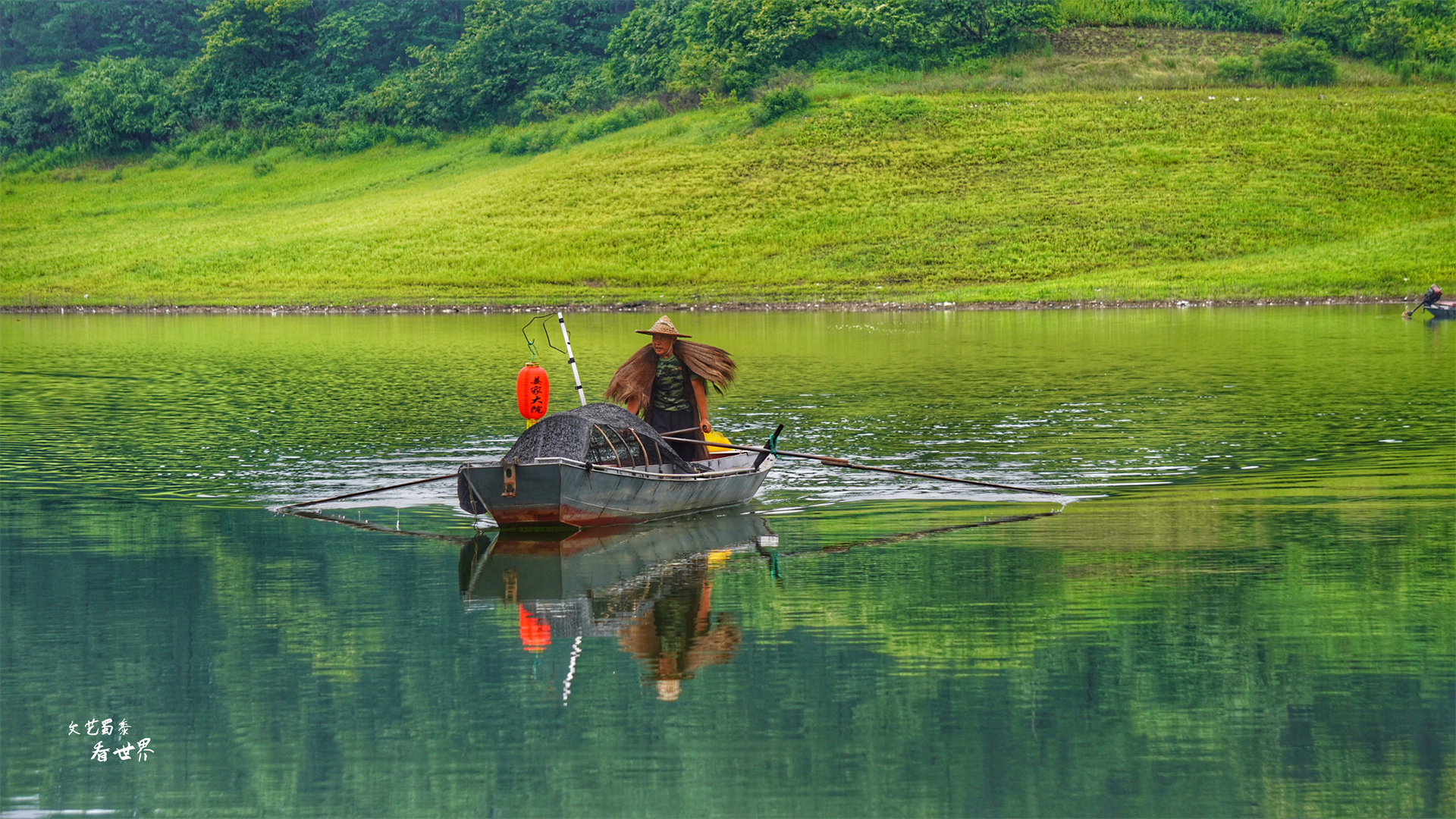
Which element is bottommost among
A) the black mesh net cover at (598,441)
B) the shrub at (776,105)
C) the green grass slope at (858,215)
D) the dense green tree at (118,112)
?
the green grass slope at (858,215)

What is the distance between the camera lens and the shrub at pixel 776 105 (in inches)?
4018

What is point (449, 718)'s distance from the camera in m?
11.6

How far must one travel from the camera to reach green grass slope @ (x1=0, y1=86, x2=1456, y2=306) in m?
77.3

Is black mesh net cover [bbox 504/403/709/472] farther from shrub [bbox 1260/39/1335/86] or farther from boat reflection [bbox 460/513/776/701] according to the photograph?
shrub [bbox 1260/39/1335/86]

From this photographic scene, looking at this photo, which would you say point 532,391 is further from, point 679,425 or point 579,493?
point 679,425

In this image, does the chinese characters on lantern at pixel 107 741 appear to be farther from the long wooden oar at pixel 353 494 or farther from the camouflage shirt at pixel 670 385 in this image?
the camouflage shirt at pixel 670 385

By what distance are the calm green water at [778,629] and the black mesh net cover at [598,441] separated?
0.96m

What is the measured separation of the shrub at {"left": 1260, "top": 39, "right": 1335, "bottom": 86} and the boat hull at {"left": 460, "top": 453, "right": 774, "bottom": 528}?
94.8m

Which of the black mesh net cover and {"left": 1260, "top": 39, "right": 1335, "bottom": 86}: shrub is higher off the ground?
{"left": 1260, "top": 39, "right": 1335, "bottom": 86}: shrub

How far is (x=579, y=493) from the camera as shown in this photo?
18.2 metres

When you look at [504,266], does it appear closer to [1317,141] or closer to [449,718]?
[1317,141]

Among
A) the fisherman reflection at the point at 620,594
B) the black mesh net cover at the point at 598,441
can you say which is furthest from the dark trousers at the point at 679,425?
the fisherman reflection at the point at 620,594

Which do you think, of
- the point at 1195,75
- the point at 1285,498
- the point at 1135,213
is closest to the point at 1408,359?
the point at 1285,498

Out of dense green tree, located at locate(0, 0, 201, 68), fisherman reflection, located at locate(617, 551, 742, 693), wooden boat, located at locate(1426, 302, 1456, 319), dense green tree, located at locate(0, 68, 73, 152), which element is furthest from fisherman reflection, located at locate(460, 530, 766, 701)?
dense green tree, located at locate(0, 0, 201, 68)
